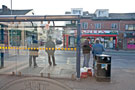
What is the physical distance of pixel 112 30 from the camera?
71.8ft

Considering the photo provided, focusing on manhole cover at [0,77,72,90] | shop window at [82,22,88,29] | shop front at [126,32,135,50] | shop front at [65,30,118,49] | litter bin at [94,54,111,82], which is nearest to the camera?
manhole cover at [0,77,72,90]

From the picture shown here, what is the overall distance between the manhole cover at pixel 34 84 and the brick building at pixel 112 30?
791 inches

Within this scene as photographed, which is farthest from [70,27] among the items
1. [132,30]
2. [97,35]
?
[132,30]

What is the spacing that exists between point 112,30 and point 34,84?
22634mm

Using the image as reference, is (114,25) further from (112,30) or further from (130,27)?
(130,27)

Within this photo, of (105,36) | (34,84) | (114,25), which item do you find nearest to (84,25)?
(105,36)

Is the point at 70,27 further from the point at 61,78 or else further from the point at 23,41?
A: the point at 23,41

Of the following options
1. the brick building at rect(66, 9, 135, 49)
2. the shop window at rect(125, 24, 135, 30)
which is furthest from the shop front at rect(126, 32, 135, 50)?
the shop window at rect(125, 24, 135, 30)

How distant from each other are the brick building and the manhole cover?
20103 mm

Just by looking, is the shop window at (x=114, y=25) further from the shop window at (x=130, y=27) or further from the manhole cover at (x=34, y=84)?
the manhole cover at (x=34, y=84)

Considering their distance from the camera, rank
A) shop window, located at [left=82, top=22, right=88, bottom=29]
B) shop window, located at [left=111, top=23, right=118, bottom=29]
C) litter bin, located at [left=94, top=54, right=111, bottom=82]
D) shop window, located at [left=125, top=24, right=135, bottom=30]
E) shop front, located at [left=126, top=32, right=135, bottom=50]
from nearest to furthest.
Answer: litter bin, located at [left=94, top=54, right=111, bottom=82] → shop front, located at [left=126, top=32, right=135, bottom=50] → shop window, located at [left=125, top=24, right=135, bottom=30] → shop window, located at [left=111, top=23, right=118, bottom=29] → shop window, located at [left=82, top=22, right=88, bottom=29]

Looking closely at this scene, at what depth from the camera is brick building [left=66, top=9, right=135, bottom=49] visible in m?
21.7

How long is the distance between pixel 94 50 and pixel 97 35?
17.1 meters

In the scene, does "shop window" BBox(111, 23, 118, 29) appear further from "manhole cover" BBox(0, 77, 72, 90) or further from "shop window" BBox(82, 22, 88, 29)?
"manhole cover" BBox(0, 77, 72, 90)
